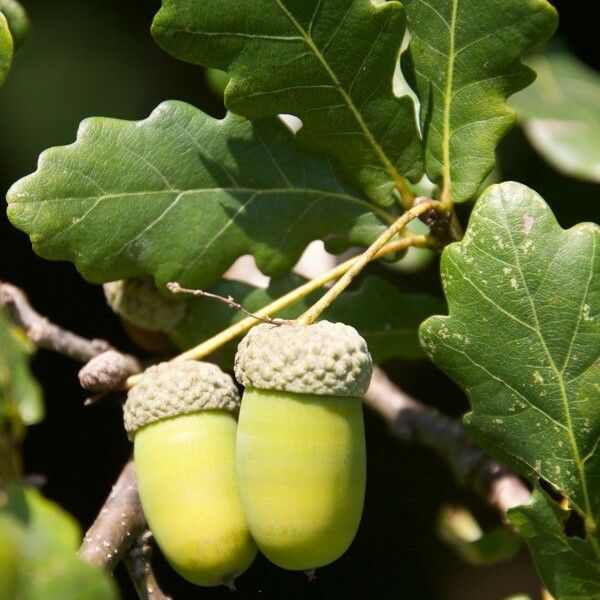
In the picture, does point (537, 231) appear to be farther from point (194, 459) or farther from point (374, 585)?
point (374, 585)

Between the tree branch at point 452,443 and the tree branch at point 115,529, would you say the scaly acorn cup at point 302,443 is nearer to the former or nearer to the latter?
the tree branch at point 115,529

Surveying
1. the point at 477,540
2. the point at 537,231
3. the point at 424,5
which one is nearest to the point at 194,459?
the point at 537,231

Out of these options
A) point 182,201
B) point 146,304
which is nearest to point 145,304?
point 146,304

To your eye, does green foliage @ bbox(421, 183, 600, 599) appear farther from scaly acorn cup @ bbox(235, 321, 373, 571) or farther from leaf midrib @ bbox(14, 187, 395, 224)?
leaf midrib @ bbox(14, 187, 395, 224)

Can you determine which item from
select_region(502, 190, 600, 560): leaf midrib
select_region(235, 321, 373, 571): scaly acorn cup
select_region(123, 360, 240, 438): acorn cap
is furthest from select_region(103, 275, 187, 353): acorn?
select_region(502, 190, 600, 560): leaf midrib

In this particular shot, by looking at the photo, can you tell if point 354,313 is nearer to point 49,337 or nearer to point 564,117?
point 49,337

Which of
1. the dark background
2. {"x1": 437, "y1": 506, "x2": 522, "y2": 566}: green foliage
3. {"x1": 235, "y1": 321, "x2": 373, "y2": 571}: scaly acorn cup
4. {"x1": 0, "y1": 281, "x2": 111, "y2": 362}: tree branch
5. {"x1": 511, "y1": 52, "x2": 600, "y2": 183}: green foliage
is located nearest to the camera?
{"x1": 235, "y1": 321, "x2": 373, "y2": 571}: scaly acorn cup
